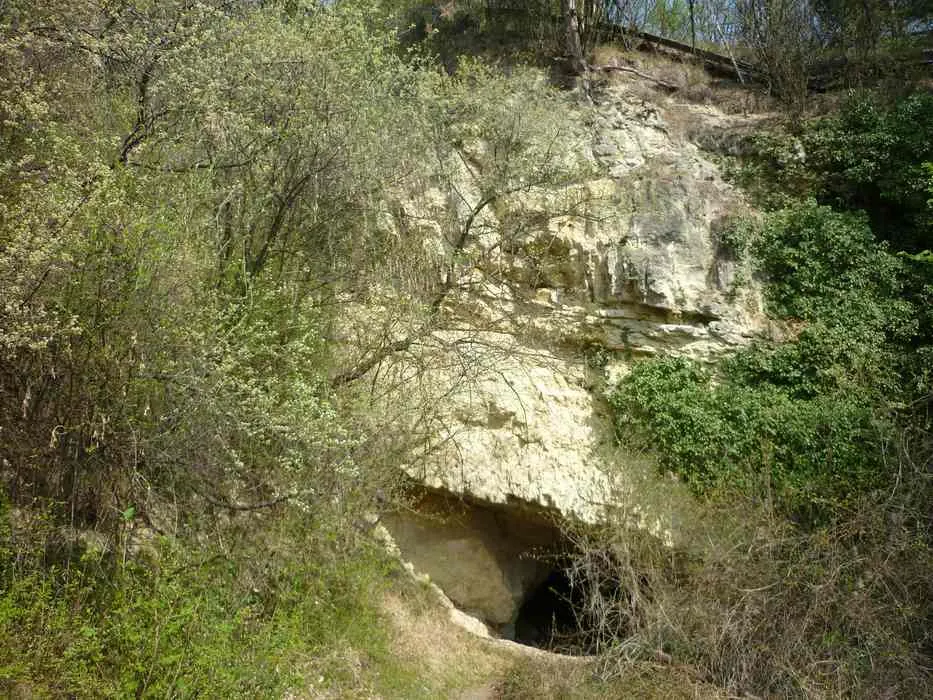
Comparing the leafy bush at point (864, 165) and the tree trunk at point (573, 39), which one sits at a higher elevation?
the tree trunk at point (573, 39)

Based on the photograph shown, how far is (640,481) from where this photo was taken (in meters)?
10.0

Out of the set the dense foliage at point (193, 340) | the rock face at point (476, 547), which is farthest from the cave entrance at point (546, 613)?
the dense foliage at point (193, 340)

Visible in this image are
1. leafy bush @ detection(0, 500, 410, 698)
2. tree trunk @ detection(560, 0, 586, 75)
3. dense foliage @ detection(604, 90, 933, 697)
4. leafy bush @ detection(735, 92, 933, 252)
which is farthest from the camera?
tree trunk @ detection(560, 0, 586, 75)

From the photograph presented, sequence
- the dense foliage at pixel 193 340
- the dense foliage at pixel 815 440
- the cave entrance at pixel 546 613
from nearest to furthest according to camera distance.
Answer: the dense foliage at pixel 193 340, the dense foliage at pixel 815 440, the cave entrance at pixel 546 613

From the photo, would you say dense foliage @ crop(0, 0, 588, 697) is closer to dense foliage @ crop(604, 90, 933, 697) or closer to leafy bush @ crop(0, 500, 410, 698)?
leafy bush @ crop(0, 500, 410, 698)

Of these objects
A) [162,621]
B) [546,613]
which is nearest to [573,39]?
[546,613]

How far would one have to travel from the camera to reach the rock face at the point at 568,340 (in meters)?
10.2

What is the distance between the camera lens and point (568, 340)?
38.8 ft

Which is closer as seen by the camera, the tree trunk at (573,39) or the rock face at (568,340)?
the rock face at (568,340)

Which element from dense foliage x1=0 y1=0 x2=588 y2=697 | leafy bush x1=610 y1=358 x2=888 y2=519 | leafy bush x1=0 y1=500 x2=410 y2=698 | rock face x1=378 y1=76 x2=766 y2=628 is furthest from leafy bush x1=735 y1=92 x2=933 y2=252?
leafy bush x1=0 y1=500 x2=410 y2=698

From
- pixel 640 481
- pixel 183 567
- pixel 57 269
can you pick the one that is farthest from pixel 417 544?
pixel 57 269

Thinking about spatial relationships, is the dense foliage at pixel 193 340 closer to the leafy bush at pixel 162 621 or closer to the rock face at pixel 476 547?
the leafy bush at pixel 162 621

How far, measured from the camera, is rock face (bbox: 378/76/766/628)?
10227 mm

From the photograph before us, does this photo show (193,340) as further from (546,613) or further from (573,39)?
(573,39)
